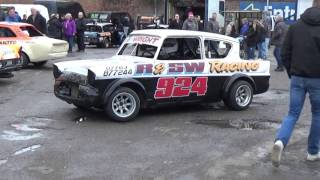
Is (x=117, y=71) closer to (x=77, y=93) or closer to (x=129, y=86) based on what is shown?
(x=129, y=86)

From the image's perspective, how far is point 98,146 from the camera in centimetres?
743

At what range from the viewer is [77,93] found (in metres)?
9.07

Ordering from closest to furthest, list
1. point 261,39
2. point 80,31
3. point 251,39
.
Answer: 1. point 251,39
2. point 261,39
3. point 80,31

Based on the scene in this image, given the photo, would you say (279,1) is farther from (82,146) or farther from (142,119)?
(82,146)

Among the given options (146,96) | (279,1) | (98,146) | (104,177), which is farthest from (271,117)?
(279,1)

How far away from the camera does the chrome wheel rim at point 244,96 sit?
33.8 feet

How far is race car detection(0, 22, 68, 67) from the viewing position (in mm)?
16359

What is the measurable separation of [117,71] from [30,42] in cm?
854

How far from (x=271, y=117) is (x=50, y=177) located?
190 inches

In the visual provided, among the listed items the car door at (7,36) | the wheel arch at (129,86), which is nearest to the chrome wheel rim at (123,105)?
the wheel arch at (129,86)

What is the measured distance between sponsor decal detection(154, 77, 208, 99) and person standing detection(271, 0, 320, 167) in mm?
3292

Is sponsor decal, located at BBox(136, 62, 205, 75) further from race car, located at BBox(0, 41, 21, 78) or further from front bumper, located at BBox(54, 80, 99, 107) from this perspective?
race car, located at BBox(0, 41, 21, 78)

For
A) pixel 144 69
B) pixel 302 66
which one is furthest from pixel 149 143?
pixel 302 66

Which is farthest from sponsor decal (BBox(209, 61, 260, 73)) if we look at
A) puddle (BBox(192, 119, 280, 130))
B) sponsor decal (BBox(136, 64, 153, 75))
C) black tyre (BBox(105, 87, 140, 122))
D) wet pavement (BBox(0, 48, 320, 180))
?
black tyre (BBox(105, 87, 140, 122))
